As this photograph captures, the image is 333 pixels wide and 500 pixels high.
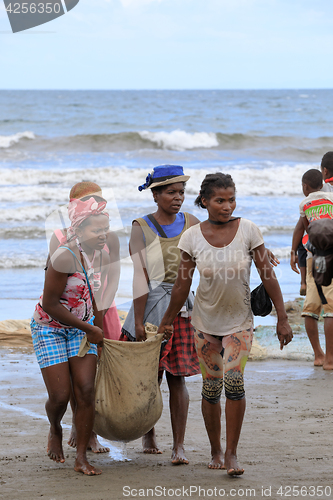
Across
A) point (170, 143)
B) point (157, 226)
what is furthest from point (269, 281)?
point (170, 143)

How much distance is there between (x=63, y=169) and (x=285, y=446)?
19.9m

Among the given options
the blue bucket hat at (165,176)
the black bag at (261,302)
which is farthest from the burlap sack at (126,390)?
the blue bucket hat at (165,176)

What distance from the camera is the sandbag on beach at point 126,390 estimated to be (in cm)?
353

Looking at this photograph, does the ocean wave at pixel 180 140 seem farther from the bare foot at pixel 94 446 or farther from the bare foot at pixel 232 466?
the bare foot at pixel 232 466

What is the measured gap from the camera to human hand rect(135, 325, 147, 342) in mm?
3902

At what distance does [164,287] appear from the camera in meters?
3.98

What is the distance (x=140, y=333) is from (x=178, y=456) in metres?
0.78

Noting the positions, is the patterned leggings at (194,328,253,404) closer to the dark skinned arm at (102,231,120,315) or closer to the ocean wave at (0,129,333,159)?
the dark skinned arm at (102,231,120,315)

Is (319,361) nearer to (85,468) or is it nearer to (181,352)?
(181,352)

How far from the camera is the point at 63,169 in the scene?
899 inches

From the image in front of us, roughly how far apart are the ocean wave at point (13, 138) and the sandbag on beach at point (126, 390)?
2639 centimetres

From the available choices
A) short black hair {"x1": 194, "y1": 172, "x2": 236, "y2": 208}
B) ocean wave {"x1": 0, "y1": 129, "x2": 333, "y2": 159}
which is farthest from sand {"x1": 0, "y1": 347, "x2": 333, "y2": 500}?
ocean wave {"x1": 0, "y1": 129, "x2": 333, "y2": 159}

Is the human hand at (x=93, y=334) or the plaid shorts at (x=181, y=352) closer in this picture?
the human hand at (x=93, y=334)

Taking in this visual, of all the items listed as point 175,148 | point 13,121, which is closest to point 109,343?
point 175,148
